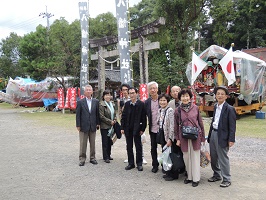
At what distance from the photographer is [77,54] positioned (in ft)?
Answer: 57.4

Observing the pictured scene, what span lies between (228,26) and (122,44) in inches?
810

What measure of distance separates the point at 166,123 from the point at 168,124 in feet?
0.13

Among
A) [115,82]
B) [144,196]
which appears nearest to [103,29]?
[115,82]

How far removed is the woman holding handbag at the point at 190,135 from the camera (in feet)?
12.8

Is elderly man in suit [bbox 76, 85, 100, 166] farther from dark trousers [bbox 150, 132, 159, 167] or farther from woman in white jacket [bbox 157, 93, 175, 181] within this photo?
woman in white jacket [bbox 157, 93, 175, 181]

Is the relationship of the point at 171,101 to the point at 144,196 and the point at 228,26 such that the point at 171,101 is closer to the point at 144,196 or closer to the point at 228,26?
the point at 144,196

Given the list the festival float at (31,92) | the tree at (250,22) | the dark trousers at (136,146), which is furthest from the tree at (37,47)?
the tree at (250,22)

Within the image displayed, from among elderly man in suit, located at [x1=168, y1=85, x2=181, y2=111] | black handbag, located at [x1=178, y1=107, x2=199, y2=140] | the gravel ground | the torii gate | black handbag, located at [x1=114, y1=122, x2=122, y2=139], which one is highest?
the torii gate

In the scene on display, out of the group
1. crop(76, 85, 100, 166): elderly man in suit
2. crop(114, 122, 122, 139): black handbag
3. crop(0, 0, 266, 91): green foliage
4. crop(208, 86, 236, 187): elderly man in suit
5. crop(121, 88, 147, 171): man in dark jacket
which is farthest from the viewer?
crop(0, 0, 266, 91): green foliage

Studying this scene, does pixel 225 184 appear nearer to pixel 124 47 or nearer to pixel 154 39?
pixel 124 47

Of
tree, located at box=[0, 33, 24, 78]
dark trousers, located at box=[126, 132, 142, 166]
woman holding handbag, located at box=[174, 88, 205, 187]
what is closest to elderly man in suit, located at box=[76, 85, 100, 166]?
dark trousers, located at box=[126, 132, 142, 166]

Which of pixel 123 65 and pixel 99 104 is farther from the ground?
pixel 123 65

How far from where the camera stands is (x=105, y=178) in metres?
4.50

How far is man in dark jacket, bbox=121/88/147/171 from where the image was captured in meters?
4.80
